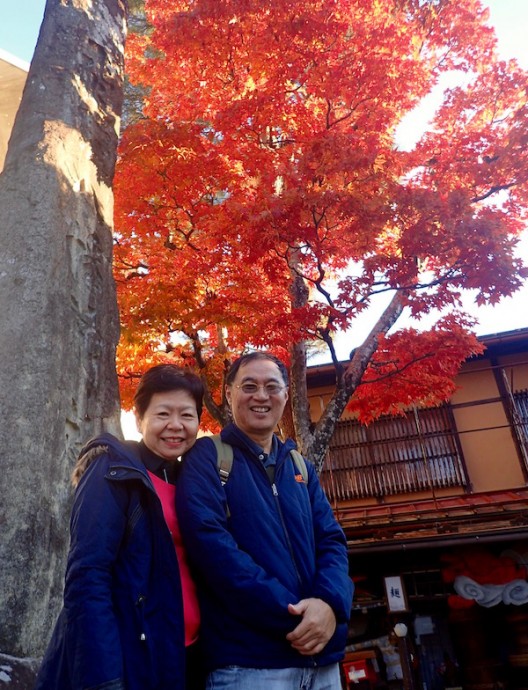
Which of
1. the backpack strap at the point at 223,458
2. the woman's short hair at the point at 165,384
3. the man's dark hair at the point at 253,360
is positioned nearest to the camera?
the backpack strap at the point at 223,458

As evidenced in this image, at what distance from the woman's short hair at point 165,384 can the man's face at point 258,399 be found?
225 mm

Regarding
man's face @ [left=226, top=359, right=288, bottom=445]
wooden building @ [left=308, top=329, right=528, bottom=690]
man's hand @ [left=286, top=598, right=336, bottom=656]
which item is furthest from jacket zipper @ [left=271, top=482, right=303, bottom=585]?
wooden building @ [left=308, top=329, right=528, bottom=690]

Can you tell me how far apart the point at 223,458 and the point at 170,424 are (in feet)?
0.93

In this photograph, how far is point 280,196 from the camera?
301 inches

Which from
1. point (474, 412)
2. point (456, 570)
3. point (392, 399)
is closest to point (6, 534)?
point (392, 399)

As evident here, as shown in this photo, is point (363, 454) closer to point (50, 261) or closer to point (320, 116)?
point (320, 116)

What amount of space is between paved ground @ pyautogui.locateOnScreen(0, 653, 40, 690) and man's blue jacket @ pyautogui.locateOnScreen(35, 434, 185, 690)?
1.01m

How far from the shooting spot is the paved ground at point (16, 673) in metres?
2.64

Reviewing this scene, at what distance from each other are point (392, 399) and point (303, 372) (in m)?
2.03

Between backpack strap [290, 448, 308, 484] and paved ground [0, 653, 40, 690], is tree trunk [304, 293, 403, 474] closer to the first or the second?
backpack strap [290, 448, 308, 484]

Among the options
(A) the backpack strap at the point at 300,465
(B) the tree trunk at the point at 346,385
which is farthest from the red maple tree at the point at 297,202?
(A) the backpack strap at the point at 300,465

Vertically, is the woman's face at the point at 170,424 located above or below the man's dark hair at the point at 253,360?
below

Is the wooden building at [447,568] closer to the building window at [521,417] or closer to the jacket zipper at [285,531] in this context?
the building window at [521,417]

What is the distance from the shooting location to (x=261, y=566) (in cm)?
217
